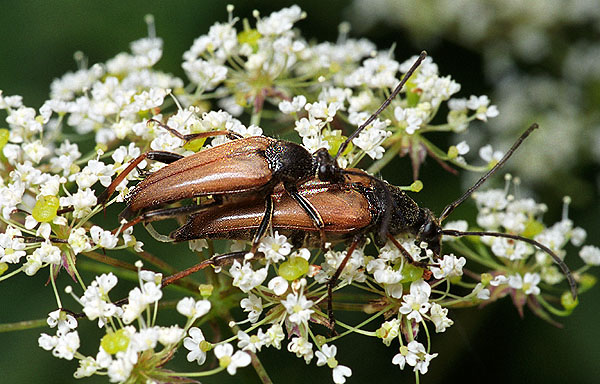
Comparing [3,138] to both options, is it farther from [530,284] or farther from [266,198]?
[530,284]

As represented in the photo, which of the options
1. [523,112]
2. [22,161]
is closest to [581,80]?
[523,112]

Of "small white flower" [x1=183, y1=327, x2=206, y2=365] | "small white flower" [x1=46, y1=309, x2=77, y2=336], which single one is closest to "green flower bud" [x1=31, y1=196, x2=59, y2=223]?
"small white flower" [x1=46, y1=309, x2=77, y2=336]

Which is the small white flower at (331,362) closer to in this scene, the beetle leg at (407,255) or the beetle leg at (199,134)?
the beetle leg at (407,255)

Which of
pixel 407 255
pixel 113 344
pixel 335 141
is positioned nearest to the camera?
pixel 113 344

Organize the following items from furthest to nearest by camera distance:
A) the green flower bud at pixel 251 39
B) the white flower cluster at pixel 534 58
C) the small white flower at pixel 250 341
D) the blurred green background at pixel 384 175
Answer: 1. the white flower cluster at pixel 534 58
2. the blurred green background at pixel 384 175
3. the green flower bud at pixel 251 39
4. the small white flower at pixel 250 341

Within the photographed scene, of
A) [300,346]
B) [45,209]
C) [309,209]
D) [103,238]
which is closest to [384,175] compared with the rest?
[309,209]

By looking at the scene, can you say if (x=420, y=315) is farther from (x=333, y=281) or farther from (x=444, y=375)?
(x=444, y=375)

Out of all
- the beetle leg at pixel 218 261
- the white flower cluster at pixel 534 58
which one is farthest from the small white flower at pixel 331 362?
the white flower cluster at pixel 534 58
